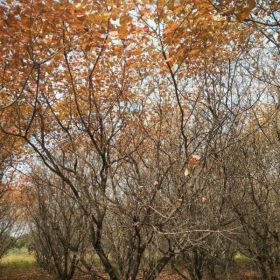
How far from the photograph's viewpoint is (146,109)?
8852mm

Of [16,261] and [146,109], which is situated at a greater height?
[146,109]

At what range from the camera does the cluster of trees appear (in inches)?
182

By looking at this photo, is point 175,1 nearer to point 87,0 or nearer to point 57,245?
point 87,0

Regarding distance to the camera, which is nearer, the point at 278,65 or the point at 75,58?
the point at 75,58

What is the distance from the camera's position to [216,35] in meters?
5.16

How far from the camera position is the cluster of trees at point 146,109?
4.61m

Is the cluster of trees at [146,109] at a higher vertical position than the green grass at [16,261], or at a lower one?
higher

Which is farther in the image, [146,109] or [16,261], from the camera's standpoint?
[16,261]

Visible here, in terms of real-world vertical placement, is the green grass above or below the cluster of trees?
below

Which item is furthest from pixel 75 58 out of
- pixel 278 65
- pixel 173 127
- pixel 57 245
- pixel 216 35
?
pixel 57 245

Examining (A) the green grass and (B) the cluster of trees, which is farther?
(A) the green grass

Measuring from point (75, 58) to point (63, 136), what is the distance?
9.74ft

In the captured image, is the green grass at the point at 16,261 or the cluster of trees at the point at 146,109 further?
the green grass at the point at 16,261

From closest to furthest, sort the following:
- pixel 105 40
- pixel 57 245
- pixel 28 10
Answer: pixel 28 10 → pixel 105 40 → pixel 57 245
